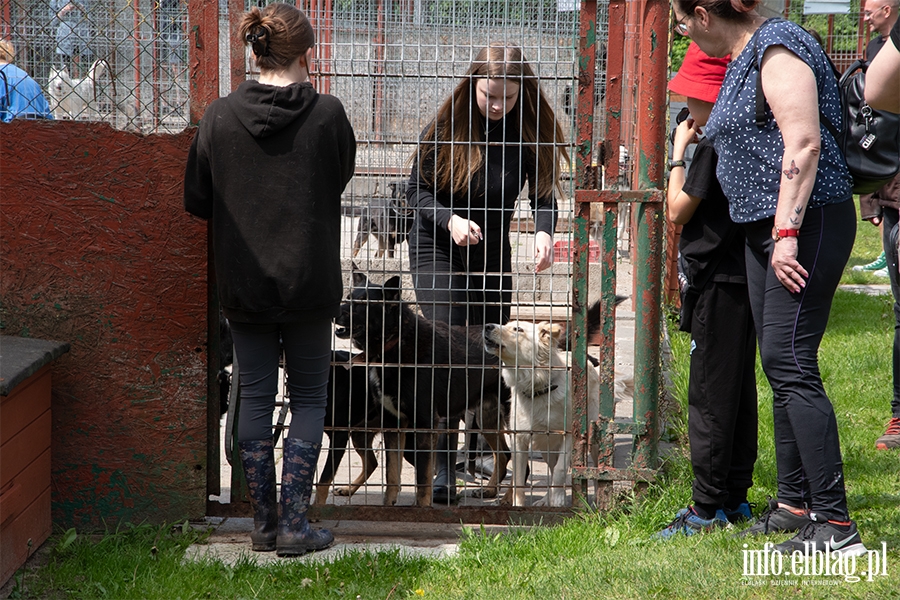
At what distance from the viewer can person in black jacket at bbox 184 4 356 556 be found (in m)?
3.29

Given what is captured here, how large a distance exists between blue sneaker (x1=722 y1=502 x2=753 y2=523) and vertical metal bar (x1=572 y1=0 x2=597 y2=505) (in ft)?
2.10

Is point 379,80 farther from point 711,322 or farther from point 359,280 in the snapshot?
point 711,322

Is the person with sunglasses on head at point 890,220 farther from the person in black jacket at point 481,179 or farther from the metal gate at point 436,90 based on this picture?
the person in black jacket at point 481,179

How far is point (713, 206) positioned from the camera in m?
3.51

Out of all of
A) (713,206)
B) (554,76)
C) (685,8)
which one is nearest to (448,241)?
(554,76)

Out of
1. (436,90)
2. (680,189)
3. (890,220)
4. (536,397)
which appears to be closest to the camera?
(680,189)

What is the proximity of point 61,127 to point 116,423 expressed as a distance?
4.29 ft

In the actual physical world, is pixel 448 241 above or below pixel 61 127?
below

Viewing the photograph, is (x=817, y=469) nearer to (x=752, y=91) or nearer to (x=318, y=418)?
(x=752, y=91)

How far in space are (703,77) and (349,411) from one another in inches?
85.2

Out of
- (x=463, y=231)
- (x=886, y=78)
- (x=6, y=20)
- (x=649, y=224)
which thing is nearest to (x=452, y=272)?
(x=463, y=231)

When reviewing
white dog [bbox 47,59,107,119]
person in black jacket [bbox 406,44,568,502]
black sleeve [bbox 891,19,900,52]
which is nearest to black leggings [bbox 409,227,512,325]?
person in black jacket [bbox 406,44,568,502]

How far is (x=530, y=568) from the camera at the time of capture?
3428 mm

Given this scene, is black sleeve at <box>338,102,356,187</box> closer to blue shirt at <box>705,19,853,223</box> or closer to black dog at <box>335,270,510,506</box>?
black dog at <box>335,270,510,506</box>
